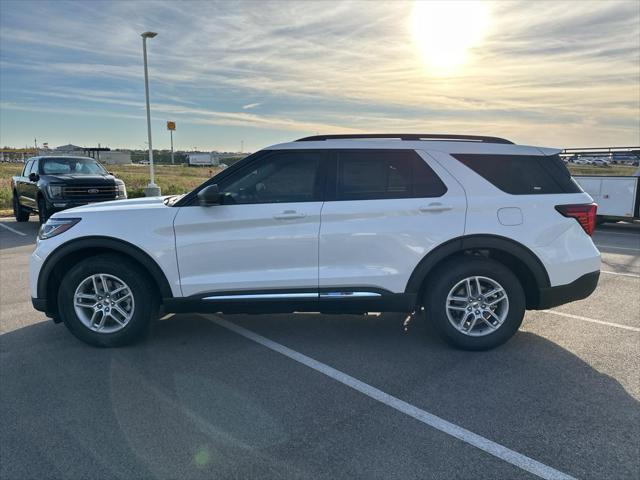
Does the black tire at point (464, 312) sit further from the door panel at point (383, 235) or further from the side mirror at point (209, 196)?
the side mirror at point (209, 196)

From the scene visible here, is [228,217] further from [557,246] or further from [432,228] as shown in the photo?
[557,246]

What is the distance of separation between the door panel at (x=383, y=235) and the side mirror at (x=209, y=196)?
89 centimetres

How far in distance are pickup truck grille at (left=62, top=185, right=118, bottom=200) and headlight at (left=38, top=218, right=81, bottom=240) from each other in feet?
27.2

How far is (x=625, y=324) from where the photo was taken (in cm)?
505

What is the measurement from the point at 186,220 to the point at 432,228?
6.78ft

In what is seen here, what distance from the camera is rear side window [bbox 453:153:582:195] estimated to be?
4270 millimetres

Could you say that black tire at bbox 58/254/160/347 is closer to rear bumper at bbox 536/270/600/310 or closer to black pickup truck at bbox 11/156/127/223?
rear bumper at bbox 536/270/600/310

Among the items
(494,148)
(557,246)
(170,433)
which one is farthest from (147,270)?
(557,246)

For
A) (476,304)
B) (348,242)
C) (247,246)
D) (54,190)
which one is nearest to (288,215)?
(247,246)

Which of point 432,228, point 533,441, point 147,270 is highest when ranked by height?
point 432,228

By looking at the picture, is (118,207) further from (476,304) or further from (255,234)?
(476,304)

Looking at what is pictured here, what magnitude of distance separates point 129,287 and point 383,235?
87.1 inches

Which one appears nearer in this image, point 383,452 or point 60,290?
point 383,452

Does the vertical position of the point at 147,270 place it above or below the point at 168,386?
above
